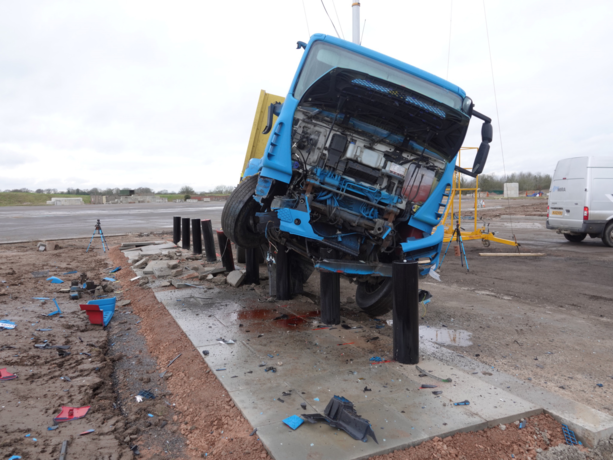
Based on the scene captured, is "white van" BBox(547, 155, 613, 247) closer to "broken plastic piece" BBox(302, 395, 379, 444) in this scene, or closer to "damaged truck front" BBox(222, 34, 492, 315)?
"damaged truck front" BBox(222, 34, 492, 315)

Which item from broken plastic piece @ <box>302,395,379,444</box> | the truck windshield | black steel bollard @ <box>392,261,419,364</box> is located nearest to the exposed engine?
the truck windshield

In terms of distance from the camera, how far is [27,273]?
924 centimetres

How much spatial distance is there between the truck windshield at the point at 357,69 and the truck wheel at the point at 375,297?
2393 mm

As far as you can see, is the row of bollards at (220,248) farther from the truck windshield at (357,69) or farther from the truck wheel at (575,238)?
the truck wheel at (575,238)

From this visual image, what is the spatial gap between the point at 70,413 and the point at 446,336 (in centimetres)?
415

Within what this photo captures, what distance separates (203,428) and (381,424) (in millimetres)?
1334

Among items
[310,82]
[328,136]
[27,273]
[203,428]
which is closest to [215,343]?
[203,428]

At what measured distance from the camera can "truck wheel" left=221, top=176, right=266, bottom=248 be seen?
20.2 ft

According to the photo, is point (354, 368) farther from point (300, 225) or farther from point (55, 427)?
point (55, 427)

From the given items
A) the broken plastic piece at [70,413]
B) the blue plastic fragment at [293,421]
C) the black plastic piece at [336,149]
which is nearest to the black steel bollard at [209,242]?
the black plastic piece at [336,149]

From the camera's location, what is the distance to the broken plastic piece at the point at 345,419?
2812 mm

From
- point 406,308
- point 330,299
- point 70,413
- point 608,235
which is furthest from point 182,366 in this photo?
point 608,235

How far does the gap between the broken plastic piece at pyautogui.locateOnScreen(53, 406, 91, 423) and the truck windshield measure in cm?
393

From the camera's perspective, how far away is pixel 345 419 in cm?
294
